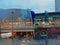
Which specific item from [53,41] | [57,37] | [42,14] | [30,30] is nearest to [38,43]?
[53,41]

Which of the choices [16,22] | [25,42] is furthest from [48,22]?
[25,42]

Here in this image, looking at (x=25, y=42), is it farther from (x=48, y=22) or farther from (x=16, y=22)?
(x=48, y=22)

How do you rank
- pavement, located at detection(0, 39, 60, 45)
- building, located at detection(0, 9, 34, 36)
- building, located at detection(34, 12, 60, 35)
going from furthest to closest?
building, located at detection(34, 12, 60, 35)
building, located at detection(0, 9, 34, 36)
pavement, located at detection(0, 39, 60, 45)

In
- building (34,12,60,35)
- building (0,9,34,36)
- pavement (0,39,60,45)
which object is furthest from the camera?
building (34,12,60,35)

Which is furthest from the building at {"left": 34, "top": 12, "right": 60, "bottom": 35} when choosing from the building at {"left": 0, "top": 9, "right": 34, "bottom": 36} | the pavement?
the pavement

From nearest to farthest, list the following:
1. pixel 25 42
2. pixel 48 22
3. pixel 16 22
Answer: pixel 25 42 → pixel 16 22 → pixel 48 22

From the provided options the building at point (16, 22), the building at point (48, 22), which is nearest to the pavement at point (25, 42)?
the building at point (16, 22)

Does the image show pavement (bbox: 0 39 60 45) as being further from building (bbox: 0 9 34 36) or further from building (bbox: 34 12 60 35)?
building (bbox: 34 12 60 35)

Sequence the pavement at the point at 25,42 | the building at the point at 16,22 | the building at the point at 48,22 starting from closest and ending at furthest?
the pavement at the point at 25,42
the building at the point at 16,22
the building at the point at 48,22

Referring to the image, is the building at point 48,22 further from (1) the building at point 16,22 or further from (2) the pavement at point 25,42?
(2) the pavement at point 25,42

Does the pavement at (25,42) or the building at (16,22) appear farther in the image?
the building at (16,22)

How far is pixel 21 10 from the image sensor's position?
24.1ft

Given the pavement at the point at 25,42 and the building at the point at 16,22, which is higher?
the building at the point at 16,22

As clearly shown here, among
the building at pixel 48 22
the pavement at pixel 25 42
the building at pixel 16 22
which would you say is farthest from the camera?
the building at pixel 48 22
